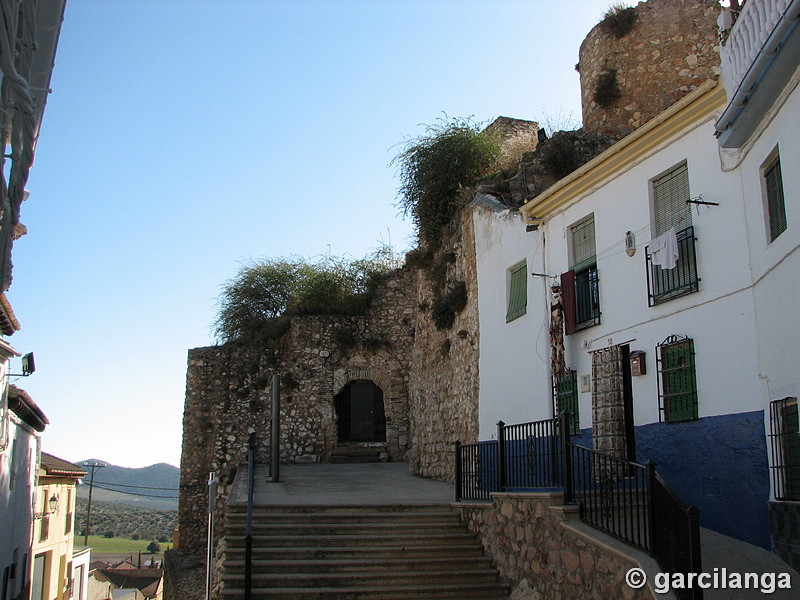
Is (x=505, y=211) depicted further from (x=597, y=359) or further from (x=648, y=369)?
(x=648, y=369)

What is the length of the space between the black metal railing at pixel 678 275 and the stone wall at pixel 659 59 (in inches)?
309

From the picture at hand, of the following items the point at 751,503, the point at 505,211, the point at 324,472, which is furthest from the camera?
the point at 324,472

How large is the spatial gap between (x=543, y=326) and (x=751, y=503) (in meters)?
5.39

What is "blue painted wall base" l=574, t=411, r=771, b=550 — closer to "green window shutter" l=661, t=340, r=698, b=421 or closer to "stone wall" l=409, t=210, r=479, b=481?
"green window shutter" l=661, t=340, r=698, b=421

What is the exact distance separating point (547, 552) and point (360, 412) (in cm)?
1501

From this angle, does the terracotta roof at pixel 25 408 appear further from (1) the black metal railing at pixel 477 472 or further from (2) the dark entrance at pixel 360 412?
(1) the black metal railing at pixel 477 472

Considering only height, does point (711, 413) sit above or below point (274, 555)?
above

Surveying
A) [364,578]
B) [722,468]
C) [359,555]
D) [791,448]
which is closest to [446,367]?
[359,555]

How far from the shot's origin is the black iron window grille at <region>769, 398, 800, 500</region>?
764 cm

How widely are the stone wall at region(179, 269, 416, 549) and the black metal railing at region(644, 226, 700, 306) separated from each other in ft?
44.4

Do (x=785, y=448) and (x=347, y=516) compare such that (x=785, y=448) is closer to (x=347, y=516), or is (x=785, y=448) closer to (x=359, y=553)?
(x=359, y=553)

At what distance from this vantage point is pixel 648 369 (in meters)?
10.4

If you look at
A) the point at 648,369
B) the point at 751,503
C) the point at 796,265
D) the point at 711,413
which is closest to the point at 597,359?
the point at 648,369

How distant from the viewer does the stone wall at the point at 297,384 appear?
74.6ft
